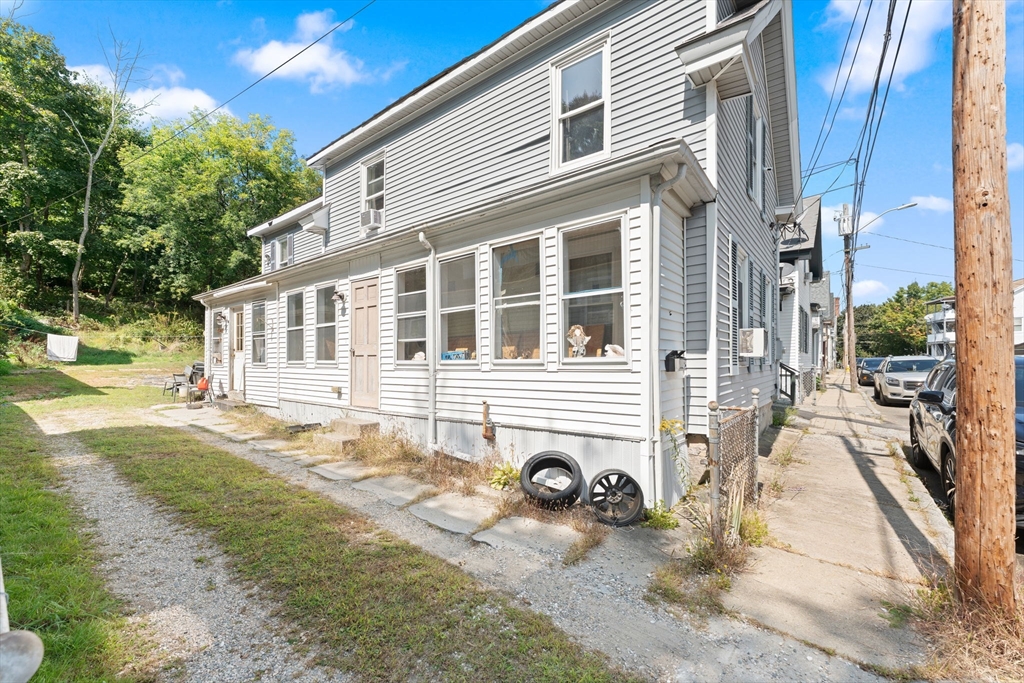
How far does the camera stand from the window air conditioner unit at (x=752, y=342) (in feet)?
22.2

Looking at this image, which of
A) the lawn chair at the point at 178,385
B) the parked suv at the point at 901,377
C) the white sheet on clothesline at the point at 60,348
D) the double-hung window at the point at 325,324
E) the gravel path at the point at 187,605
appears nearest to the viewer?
the gravel path at the point at 187,605

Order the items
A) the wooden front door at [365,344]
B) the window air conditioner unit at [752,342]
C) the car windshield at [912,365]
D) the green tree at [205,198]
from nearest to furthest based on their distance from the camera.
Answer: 1. the window air conditioner unit at [752,342]
2. the wooden front door at [365,344]
3. the car windshield at [912,365]
4. the green tree at [205,198]

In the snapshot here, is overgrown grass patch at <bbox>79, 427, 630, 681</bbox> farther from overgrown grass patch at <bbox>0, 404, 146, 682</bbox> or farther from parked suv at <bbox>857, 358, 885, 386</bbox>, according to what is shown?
parked suv at <bbox>857, 358, 885, 386</bbox>

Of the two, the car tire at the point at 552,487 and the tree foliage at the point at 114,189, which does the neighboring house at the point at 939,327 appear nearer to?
the car tire at the point at 552,487

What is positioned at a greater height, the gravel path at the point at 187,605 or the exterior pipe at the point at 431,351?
the exterior pipe at the point at 431,351

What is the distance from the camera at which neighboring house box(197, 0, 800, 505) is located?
5.29 m

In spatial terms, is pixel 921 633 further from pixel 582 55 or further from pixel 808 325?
pixel 808 325

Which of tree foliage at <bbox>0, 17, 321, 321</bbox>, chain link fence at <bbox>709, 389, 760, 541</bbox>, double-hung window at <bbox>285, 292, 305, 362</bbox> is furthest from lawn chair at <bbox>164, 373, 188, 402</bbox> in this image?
chain link fence at <bbox>709, 389, 760, 541</bbox>

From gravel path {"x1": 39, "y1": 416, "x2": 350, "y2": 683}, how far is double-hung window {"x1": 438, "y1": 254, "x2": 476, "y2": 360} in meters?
3.81

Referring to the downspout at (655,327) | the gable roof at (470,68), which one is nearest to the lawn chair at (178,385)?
the gable roof at (470,68)

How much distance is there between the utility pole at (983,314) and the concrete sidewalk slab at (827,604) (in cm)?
54

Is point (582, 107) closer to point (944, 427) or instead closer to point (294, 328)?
point (944, 427)

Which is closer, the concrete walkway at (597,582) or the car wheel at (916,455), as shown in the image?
the concrete walkway at (597,582)

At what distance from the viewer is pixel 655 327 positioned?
5027 millimetres
